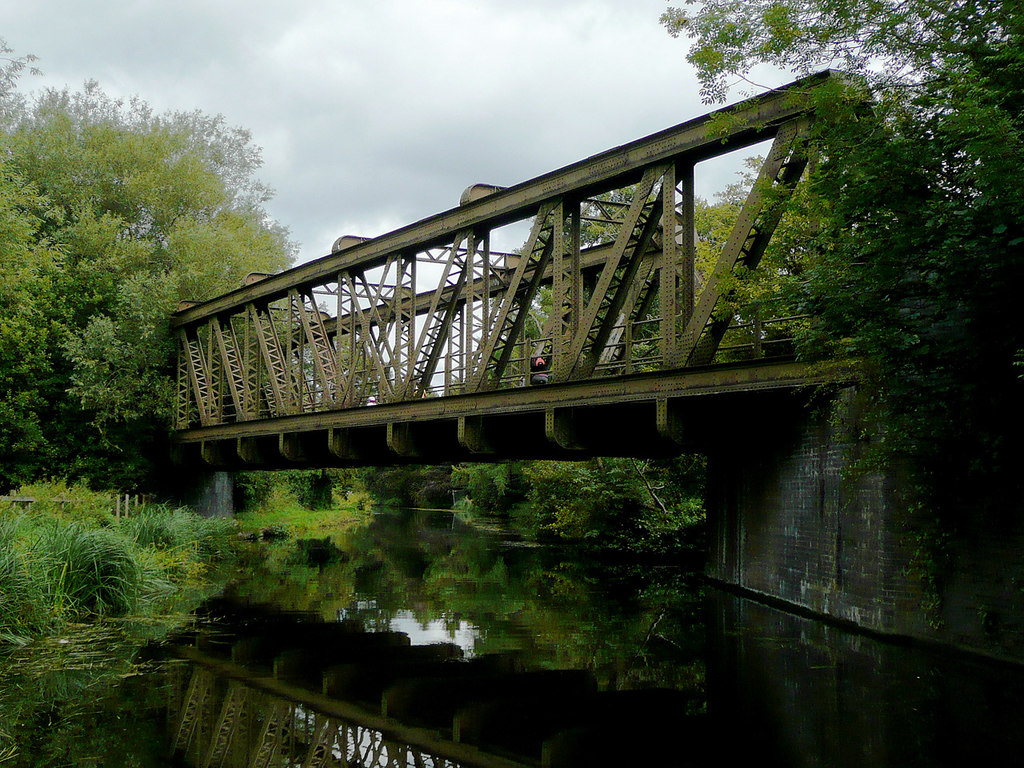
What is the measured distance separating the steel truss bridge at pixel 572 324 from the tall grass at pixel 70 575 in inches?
265

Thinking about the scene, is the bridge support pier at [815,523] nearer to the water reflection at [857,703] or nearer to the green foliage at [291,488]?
the water reflection at [857,703]

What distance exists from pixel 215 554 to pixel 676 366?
16.2 meters

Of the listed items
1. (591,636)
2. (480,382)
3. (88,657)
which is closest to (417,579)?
(480,382)

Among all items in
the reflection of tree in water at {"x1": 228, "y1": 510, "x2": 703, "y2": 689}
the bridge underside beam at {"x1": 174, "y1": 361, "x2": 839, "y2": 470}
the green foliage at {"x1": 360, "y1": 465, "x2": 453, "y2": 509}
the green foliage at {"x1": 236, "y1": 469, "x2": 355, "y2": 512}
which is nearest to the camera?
the reflection of tree in water at {"x1": 228, "y1": 510, "x2": 703, "y2": 689}

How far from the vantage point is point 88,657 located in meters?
10.9

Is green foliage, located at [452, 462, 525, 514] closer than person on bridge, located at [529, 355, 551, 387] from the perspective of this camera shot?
No

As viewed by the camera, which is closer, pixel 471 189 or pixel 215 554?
pixel 471 189

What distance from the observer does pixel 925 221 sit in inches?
400

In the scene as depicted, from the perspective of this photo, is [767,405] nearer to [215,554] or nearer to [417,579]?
[417,579]

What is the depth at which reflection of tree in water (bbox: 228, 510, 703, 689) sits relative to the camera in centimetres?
1164

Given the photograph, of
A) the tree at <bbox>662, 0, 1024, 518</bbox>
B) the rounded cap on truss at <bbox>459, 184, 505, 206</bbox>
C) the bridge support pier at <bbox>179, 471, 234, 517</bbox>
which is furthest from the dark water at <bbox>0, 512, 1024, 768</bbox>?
the bridge support pier at <bbox>179, 471, 234, 517</bbox>

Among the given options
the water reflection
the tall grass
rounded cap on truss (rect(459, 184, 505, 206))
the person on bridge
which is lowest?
the water reflection

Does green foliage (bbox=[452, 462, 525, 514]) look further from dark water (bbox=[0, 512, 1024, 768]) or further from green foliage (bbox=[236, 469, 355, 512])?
dark water (bbox=[0, 512, 1024, 768])

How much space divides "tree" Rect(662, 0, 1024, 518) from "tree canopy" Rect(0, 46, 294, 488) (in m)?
20.3
